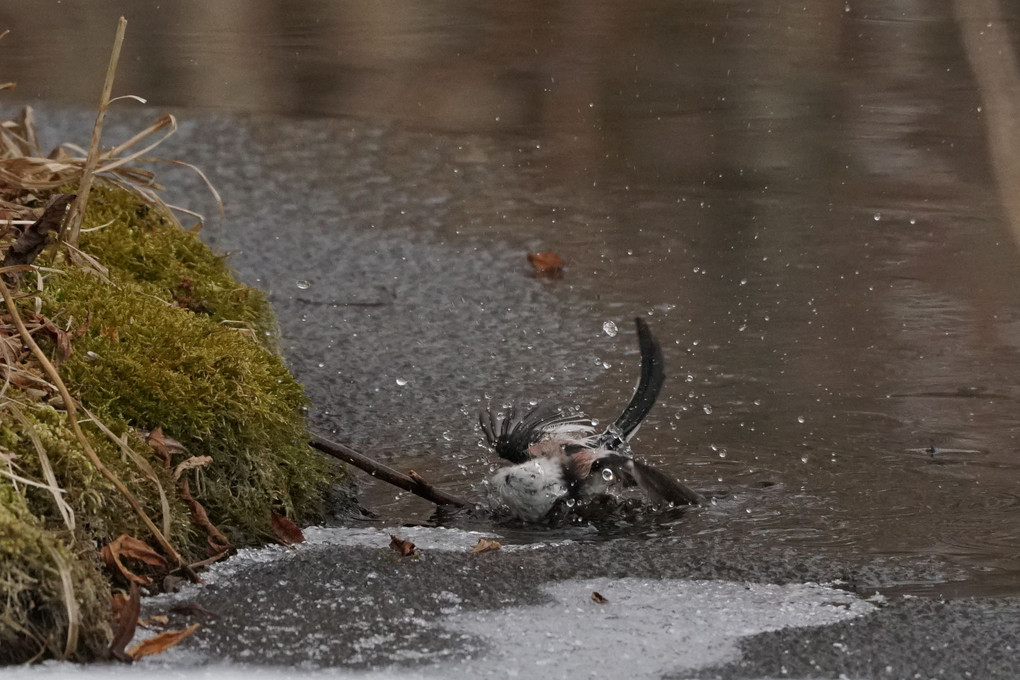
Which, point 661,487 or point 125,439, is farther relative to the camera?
point 661,487

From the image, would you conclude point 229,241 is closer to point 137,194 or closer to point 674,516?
point 137,194

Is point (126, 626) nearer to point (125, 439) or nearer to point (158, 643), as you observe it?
point (158, 643)

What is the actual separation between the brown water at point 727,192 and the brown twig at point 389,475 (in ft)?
0.31

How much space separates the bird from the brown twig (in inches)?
5.0

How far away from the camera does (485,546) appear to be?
9.08ft

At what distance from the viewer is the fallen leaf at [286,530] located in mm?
2729

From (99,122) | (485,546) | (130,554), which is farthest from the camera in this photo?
(485,546)

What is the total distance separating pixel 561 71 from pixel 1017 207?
341 centimetres

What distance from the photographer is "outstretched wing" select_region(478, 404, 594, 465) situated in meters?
3.22

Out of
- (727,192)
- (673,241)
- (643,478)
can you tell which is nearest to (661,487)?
(643,478)

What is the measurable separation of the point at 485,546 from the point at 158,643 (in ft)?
2.81

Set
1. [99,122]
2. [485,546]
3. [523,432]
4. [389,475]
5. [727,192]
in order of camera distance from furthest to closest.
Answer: [727,192] < [523,432] < [389,475] < [485,546] < [99,122]

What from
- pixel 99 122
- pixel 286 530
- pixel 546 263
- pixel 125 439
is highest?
pixel 99 122

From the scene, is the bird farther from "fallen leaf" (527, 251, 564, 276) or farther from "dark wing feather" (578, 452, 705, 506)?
"fallen leaf" (527, 251, 564, 276)
